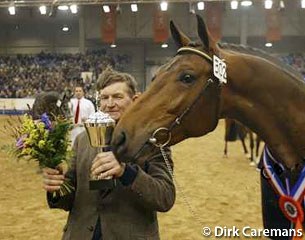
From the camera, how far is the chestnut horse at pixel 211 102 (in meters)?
1.90

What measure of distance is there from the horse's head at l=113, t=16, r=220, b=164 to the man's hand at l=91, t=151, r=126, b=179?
0.09 meters

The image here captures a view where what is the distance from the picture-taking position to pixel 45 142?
5.95 feet

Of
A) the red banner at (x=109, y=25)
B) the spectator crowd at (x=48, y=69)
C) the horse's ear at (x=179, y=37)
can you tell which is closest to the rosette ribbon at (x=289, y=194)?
the horse's ear at (x=179, y=37)

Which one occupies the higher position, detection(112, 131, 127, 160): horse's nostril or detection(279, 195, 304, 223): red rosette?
detection(112, 131, 127, 160): horse's nostril

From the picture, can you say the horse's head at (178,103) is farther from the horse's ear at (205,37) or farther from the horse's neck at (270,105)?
the horse's neck at (270,105)

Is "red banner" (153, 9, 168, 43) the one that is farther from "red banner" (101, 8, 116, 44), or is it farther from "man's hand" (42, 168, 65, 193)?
"man's hand" (42, 168, 65, 193)

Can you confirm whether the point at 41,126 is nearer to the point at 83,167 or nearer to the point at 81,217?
the point at 83,167

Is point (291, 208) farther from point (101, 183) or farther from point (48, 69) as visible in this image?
point (48, 69)

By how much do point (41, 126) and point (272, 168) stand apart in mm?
1263

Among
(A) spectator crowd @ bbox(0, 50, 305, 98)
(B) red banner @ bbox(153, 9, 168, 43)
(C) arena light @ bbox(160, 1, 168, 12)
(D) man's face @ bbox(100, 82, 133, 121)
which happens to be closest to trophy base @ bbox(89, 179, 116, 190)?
(D) man's face @ bbox(100, 82, 133, 121)

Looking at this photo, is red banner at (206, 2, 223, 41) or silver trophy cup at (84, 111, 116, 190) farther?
red banner at (206, 2, 223, 41)

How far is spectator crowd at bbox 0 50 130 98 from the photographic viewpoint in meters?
24.1

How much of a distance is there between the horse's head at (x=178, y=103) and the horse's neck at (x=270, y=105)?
0.46ft

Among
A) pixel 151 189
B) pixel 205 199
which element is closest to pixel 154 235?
pixel 151 189
